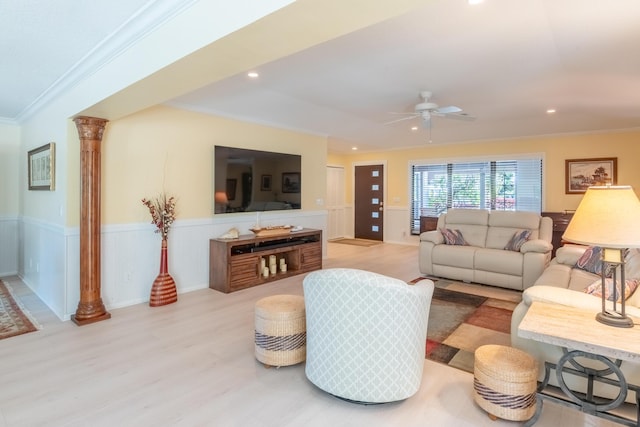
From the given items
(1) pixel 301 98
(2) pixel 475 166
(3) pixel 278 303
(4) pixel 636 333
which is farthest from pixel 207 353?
(2) pixel 475 166

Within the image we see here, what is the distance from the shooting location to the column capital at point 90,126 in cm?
324

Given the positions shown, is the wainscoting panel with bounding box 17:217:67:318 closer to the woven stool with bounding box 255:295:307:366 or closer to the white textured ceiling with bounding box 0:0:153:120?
the white textured ceiling with bounding box 0:0:153:120

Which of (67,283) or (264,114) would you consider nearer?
(67,283)

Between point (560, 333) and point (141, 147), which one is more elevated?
point (141, 147)

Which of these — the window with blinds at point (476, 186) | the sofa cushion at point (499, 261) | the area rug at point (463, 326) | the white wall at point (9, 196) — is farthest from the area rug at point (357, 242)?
the white wall at point (9, 196)

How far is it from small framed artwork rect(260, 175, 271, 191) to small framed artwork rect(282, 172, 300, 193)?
299mm

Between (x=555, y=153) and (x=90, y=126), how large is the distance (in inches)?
290

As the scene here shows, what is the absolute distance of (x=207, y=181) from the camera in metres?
4.60

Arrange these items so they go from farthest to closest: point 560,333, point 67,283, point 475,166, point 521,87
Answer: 1. point 475,166
2. point 521,87
3. point 67,283
4. point 560,333

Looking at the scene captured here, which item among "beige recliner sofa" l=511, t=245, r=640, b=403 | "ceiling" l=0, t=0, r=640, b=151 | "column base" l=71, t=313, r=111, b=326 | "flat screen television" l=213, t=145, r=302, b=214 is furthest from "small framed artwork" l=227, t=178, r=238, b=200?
"beige recliner sofa" l=511, t=245, r=640, b=403

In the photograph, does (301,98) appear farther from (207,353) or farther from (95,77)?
(207,353)

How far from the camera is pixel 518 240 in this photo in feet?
15.6

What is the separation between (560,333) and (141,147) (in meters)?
4.12

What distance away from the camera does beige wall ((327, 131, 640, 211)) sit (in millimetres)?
5957
